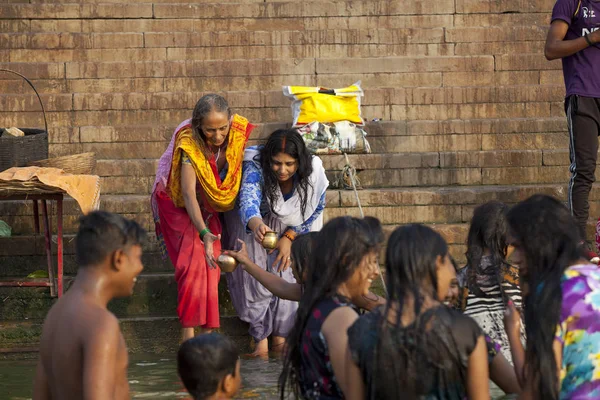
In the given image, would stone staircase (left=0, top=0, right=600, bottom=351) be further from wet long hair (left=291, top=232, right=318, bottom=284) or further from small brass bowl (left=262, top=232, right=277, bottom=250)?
wet long hair (left=291, top=232, right=318, bottom=284)

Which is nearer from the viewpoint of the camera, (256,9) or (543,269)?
(543,269)

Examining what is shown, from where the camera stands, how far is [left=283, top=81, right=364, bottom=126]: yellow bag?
935 centimetres

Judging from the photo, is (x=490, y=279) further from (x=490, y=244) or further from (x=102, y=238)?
(x=102, y=238)

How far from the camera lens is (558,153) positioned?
937 centimetres

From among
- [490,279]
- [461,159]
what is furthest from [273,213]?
[461,159]

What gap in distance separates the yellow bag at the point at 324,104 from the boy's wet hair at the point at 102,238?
566 cm

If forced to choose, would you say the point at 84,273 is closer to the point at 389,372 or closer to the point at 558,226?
the point at 389,372

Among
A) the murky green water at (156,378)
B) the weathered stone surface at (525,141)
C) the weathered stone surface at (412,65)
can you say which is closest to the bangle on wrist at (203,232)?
the murky green water at (156,378)

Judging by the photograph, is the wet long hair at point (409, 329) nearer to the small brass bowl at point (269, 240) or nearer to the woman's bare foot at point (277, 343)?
the small brass bowl at point (269, 240)

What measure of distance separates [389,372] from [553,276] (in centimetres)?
64

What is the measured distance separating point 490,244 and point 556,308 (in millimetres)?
1841

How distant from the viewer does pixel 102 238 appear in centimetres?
371

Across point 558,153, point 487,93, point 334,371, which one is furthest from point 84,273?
point 487,93

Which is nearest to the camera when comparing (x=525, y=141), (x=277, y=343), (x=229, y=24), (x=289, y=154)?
(x=289, y=154)
